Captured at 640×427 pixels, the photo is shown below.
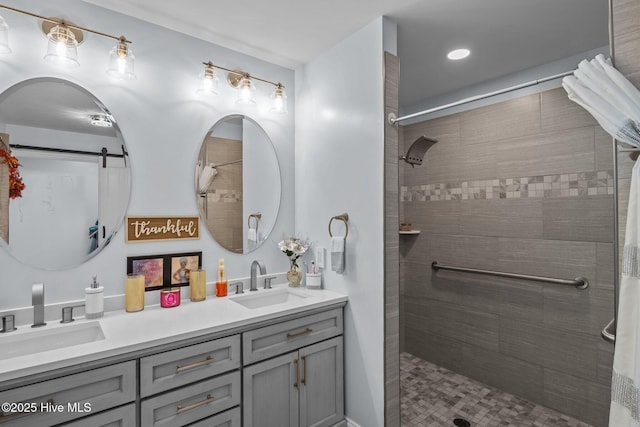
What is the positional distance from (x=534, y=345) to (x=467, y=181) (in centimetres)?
136

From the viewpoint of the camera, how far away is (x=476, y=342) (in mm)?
2824

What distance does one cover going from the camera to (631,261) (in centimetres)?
105

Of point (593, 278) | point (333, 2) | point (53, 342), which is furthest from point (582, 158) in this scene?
point (53, 342)

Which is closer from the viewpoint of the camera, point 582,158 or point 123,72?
point 123,72

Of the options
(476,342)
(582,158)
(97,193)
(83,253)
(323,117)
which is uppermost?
(323,117)

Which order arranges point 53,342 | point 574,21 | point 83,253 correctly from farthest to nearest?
1. point 574,21
2. point 83,253
3. point 53,342

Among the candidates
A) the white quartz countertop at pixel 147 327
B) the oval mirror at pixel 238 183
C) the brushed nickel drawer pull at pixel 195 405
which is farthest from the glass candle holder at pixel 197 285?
the brushed nickel drawer pull at pixel 195 405

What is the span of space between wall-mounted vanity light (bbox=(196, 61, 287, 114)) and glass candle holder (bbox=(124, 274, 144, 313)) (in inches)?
47.0

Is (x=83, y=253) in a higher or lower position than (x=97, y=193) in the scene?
lower

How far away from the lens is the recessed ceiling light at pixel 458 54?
2.34 m

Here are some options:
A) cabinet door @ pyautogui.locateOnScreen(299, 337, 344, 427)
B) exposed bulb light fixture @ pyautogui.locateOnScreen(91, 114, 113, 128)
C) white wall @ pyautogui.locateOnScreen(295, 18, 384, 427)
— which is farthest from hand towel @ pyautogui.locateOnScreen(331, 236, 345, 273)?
exposed bulb light fixture @ pyautogui.locateOnScreen(91, 114, 113, 128)

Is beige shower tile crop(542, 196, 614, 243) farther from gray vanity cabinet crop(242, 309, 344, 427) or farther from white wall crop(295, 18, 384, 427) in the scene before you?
gray vanity cabinet crop(242, 309, 344, 427)

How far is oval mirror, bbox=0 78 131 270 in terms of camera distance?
5.27ft

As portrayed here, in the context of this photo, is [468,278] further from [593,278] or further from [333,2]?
[333,2]
